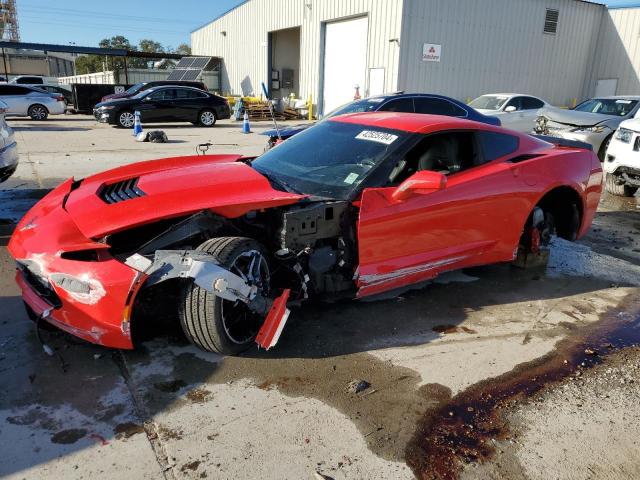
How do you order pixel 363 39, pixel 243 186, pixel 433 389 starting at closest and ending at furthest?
pixel 433 389 < pixel 243 186 < pixel 363 39

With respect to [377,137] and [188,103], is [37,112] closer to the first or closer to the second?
[188,103]

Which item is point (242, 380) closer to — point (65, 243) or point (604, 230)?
point (65, 243)

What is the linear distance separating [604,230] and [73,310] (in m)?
6.20

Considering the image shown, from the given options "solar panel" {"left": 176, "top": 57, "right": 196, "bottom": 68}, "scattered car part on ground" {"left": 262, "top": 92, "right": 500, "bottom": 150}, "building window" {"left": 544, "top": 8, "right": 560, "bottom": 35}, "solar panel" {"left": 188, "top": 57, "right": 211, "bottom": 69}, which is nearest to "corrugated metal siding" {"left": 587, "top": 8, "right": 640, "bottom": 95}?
"building window" {"left": 544, "top": 8, "right": 560, "bottom": 35}

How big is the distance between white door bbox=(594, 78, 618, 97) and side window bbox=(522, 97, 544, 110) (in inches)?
534

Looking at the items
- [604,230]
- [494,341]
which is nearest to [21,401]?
[494,341]

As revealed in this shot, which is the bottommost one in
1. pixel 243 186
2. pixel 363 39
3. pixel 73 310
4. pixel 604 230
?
pixel 604 230

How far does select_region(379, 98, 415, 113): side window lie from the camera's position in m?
9.52

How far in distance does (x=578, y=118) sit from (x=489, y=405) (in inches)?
410

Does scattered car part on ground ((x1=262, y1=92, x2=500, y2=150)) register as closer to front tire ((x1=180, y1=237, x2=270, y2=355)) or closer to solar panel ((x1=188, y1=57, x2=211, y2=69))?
front tire ((x1=180, y1=237, x2=270, y2=355))

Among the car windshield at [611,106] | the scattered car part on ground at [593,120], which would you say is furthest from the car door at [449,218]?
the car windshield at [611,106]

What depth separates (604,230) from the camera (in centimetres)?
657

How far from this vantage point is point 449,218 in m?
3.85

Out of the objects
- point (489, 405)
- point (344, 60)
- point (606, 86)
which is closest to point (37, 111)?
point (344, 60)
